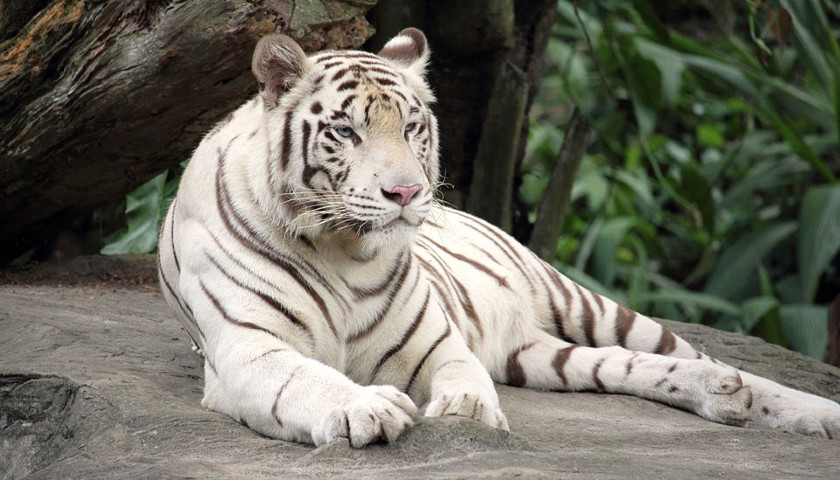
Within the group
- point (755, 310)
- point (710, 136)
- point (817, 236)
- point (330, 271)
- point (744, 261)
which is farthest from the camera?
point (710, 136)

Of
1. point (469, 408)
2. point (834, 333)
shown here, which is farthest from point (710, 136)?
point (469, 408)

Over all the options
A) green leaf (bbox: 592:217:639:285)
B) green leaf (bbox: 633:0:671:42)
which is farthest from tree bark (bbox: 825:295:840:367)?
green leaf (bbox: 633:0:671:42)

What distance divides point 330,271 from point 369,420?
0.74 metres

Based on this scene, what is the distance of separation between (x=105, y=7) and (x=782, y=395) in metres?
2.88

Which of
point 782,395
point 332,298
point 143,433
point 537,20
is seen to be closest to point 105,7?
point 332,298

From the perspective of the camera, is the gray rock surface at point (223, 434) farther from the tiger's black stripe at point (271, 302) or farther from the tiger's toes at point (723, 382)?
the tiger's black stripe at point (271, 302)

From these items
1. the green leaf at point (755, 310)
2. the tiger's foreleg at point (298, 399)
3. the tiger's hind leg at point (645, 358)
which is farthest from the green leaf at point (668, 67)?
the tiger's foreleg at point (298, 399)

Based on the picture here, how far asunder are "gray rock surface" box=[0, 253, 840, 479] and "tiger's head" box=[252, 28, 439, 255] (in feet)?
2.05

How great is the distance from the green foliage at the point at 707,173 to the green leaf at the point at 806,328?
1 cm

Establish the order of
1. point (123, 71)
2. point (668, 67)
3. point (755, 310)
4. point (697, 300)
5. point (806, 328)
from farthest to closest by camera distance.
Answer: point (668, 67) < point (697, 300) < point (755, 310) < point (806, 328) < point (123, 71)

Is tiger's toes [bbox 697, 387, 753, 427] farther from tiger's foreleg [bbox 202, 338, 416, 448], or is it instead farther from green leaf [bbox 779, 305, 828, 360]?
green leaf [bbox 779, 305, 828, 360]

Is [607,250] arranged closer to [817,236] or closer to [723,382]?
[817,236]

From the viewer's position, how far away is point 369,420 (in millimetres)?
2229

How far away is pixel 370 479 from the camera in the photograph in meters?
1.99
